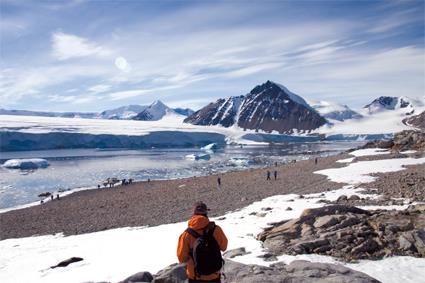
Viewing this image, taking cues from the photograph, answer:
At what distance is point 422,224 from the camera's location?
10938 mm

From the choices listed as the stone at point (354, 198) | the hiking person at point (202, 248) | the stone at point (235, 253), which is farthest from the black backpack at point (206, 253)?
the stone at point (354, 198)

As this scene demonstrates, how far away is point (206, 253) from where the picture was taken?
5.89 metres

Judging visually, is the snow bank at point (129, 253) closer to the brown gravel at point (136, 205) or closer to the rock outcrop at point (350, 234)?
the rock outcrop at point (350, 234)

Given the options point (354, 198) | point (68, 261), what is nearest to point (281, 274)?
point (68, 261)

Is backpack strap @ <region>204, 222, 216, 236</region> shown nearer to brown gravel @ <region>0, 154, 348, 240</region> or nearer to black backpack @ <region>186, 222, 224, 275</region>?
black backpack @ <region>186, 222, 224, 275</region>

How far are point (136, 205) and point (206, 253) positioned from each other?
2297cm

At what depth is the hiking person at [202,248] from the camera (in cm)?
587

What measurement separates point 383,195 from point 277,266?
36.3ft

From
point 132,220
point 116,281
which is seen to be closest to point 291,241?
point 116,281

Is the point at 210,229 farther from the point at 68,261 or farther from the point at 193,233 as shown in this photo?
the point at 68,261

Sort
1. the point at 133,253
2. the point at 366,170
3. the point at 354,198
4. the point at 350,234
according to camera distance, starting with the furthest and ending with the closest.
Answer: the point at 366,170 < the point at 354,198 < the point at 133,253 < the point at 350,234

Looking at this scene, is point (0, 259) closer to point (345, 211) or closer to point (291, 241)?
point (291, 241)

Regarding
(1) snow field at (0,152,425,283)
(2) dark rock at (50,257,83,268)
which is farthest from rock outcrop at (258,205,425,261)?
(2) dark rock at (50,257,83,268)

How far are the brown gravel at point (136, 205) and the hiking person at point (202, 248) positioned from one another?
15.0m
